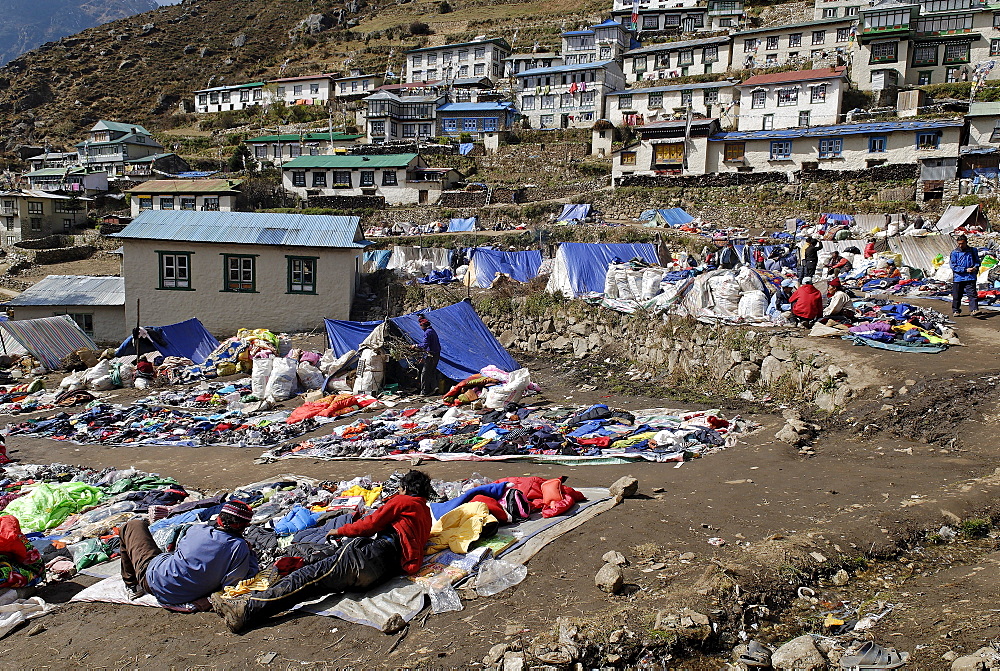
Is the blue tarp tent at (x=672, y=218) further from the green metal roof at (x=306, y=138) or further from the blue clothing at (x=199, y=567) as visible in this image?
the green metal roof at (x=306, y=138)

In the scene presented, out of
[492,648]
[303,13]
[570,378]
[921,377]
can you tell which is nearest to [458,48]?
[303,13]

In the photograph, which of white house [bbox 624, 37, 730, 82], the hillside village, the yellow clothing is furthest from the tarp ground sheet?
white house [bbox 624, 37, 730, 82]

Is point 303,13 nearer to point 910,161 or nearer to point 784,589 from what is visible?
point 910,161

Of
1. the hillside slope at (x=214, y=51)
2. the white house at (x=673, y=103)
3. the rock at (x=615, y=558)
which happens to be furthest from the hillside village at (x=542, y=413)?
the hillside slope at (x=214, y=51)

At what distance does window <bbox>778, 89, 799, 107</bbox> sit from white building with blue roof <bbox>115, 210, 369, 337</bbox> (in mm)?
33922

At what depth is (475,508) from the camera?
6.37m

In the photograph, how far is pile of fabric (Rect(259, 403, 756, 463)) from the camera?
366 inches

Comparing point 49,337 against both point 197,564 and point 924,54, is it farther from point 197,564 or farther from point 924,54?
point 924,54

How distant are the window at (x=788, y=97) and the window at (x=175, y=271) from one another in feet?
123

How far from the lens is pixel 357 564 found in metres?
5.40

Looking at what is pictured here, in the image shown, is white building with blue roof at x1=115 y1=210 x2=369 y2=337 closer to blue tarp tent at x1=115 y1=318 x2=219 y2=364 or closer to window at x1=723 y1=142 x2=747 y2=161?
blue tarp tent at x1=115 y1=318 x2=219 y2=364

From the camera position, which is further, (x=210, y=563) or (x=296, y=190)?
(x=296, y=190)

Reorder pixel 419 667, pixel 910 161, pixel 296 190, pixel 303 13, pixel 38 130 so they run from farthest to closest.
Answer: pixel 303 13
pixel 38 130
pixel 296 190
pixel 910 161
pixel 419 667

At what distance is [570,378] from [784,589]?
390 inches
